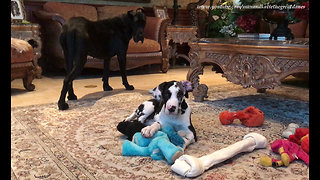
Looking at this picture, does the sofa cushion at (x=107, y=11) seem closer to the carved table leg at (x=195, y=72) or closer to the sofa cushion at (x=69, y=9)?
the sofa cushion at (x=69, y=9)

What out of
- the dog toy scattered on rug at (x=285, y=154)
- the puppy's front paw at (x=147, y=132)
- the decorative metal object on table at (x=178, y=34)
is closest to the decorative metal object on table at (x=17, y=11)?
the decorative metal object on table at (x=178, y=34)

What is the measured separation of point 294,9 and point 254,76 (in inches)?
33.3

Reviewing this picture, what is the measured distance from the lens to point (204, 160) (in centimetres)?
152

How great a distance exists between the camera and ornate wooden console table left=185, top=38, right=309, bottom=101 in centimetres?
232

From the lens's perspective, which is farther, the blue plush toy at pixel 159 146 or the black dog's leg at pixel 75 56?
the black dog's leg at pixel 75 56

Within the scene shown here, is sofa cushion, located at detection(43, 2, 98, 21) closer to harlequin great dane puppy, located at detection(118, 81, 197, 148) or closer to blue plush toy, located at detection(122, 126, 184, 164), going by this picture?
harlequin great dane puppy, located at detection(118, 81, 197, 148)

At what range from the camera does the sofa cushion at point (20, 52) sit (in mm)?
3344

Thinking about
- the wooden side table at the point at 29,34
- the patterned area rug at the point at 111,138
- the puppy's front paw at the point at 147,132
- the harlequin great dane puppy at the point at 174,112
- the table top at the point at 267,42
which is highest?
the wooden side table at the point at 29,34

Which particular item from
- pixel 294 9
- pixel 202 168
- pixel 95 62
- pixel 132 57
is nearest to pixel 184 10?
pixel 132 57

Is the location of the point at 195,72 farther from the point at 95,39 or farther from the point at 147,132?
the point at 147,132

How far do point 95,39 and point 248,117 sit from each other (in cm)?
174

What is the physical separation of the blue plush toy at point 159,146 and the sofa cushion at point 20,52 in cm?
221

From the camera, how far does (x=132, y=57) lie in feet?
15.7

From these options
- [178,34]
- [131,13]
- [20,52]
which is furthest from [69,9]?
[178,34]
